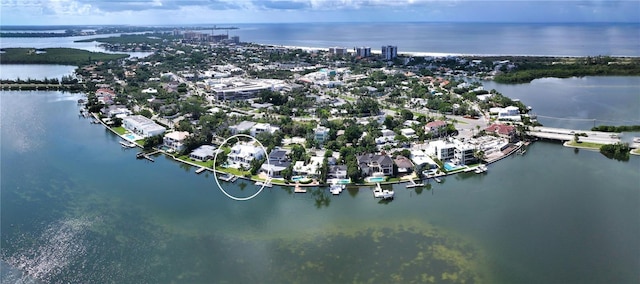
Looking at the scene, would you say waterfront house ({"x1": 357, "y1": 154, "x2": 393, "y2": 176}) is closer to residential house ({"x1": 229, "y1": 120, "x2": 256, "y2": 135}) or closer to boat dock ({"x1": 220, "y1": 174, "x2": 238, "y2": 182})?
boat dock ({"x1": 220, "y1": 174, "x2": 238, "y2": 182})

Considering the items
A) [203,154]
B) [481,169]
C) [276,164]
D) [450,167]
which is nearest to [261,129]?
[203,154]

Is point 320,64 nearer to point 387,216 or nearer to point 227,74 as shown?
point 227,74

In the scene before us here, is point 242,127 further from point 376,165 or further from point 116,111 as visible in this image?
point 116,111

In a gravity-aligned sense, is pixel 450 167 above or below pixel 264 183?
above

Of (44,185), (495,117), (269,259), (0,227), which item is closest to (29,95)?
(44,185)

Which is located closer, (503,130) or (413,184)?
(413,184)

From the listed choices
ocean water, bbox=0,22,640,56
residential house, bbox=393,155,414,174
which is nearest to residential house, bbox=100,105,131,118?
residential house, bbox=393,155,414,174
